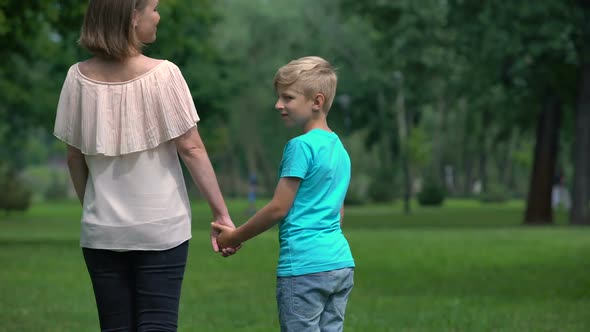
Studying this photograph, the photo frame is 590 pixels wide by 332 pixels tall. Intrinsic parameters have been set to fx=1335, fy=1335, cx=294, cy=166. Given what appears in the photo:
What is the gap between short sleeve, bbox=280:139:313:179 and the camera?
5.71m

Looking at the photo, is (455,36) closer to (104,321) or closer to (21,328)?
(21,328)

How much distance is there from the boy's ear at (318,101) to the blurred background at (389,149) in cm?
60

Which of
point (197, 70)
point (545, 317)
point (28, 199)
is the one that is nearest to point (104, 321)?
point (545, 317)

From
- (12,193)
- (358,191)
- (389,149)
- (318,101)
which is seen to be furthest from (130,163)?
(389,149)

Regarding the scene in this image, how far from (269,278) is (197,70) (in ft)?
155

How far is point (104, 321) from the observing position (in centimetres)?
571

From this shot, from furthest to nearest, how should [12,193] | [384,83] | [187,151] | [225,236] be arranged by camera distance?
[384,83] → [12,193] → [225,236] → [187,151]

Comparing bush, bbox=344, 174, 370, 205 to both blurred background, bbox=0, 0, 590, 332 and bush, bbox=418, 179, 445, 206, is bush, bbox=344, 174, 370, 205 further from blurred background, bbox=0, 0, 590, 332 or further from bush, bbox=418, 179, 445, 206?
bush, bbox=418, 179, 445, 206

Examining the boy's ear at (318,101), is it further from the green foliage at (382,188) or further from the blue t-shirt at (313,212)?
the green foliage at (382,188)

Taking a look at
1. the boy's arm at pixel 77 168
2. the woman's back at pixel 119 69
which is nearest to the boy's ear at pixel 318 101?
the woman's back at pixel 119 69

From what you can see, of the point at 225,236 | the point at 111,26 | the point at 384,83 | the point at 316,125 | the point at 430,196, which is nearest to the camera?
the point at 111,26

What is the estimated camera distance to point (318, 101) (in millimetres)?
5840

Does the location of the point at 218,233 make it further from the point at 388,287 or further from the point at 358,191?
the point at 358,191

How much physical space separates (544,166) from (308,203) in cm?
3886
